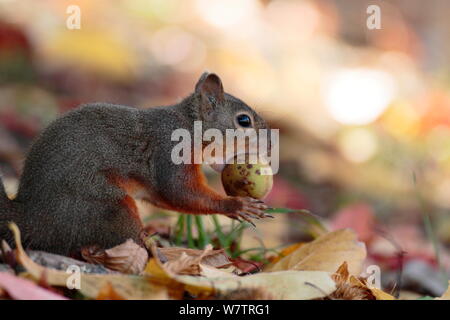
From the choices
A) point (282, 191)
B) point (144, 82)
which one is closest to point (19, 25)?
point (144, 82)

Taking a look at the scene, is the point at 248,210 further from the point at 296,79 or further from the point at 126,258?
the point at 296,79

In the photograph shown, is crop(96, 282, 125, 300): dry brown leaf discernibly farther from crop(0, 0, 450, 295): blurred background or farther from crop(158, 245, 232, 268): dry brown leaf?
crop(0, 0, 450, 295): blurred background

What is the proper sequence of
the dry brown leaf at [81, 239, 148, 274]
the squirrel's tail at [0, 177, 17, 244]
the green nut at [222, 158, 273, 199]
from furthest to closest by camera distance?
the green nut at [222, 158, 273, 199], the squirrel's tail at [0, 177, 17, 244], the dry brown leaf at [81, 239, 148, 274]

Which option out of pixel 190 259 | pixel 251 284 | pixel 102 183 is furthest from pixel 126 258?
pixel 251 284

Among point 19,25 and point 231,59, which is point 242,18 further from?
point 19,25

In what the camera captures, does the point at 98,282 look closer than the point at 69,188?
Yes

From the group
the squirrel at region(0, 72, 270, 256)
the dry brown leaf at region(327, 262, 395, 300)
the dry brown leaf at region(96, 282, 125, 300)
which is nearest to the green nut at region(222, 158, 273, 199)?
the squirrel at region(0, 72, 270, 256)
